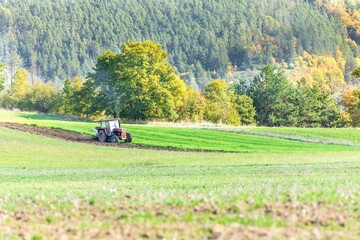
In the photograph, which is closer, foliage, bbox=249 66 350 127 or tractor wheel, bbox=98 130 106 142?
tractor wheel, bbox=98 130 106 142

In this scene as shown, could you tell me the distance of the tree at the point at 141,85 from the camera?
73.4 m

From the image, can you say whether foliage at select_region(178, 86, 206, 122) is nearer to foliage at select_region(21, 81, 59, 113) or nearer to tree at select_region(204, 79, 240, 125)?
tree at select_region(204, 79, 240, 125)

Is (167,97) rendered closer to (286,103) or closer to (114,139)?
(114,139)

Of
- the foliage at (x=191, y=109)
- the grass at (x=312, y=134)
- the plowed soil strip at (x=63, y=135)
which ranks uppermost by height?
the foliage at (x=191, y=109)

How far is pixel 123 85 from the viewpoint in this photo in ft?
241

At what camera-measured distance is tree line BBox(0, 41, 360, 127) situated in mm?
74312

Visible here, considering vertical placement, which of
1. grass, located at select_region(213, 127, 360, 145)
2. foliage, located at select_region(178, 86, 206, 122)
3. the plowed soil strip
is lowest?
the plowed soil strip

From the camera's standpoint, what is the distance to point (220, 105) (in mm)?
99688

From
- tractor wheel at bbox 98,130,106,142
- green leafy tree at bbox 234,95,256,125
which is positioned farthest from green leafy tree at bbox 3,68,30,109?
tractor wheel at bbox 98,130,106,142

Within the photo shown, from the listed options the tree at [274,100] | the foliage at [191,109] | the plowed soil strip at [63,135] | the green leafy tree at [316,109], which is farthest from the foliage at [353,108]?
the plowed soil strip at [63,135]

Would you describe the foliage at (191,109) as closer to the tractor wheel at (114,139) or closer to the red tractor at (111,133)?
the red tractor at (111,133)

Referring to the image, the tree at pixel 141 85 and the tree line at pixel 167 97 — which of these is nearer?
the tree at pixel 141 85

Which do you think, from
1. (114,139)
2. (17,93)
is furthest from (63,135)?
(17,93)

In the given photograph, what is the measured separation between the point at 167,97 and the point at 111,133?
1016 inches
